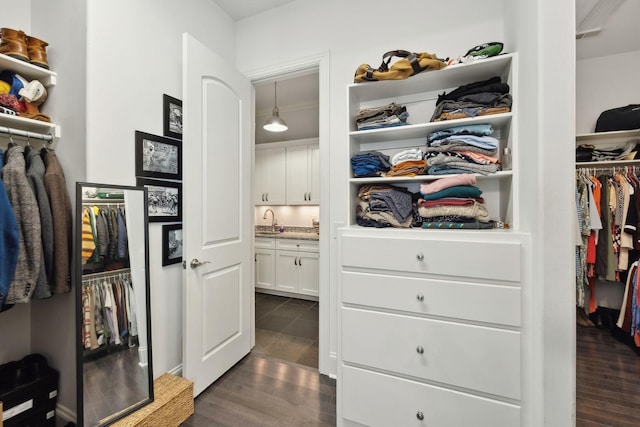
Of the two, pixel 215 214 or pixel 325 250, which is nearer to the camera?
pixel 215 214

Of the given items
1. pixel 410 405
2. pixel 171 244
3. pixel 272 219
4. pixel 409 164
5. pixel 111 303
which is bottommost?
pixel 410 405

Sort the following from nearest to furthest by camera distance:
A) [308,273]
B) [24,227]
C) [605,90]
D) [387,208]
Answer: [24,227], [387,208], [605,90], [308,273]

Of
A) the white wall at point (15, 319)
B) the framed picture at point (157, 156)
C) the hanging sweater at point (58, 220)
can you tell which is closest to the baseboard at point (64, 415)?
the white wall at point (15, 319)

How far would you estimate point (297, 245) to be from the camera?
378cm

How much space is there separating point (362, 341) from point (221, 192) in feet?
4.66

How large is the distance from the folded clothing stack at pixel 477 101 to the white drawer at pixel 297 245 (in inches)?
98.8

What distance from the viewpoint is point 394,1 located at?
183cm

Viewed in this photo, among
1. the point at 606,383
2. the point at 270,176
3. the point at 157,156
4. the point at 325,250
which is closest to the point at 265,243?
the point at 270,176

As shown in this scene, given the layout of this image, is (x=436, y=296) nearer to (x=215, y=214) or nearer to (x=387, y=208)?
(x=387, y=208)

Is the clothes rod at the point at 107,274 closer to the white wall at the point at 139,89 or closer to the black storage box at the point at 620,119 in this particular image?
the white wall at the point at 139,89

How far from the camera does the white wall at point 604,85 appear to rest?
2.71 metres

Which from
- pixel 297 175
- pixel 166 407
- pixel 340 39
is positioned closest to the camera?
pixel 166 407

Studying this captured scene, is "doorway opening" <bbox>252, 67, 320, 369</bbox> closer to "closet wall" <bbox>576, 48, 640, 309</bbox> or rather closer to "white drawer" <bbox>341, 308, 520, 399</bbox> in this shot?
"white drawer" <bbox>341, 308, 520, 399</bbox>

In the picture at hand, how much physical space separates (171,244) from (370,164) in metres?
1.48
